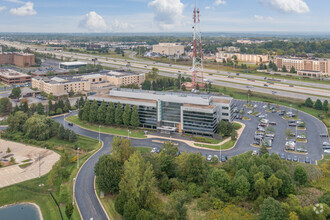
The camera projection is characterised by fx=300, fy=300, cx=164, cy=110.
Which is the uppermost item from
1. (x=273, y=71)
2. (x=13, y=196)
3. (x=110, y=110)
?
(x=273, y=71)

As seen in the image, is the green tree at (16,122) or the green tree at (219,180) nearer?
the green tree at (219,180)

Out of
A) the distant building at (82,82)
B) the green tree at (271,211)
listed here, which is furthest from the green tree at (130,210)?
the distant building at (82,82)

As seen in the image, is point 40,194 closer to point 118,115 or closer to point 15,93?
point 118,115

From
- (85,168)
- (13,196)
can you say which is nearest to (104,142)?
(85,168)

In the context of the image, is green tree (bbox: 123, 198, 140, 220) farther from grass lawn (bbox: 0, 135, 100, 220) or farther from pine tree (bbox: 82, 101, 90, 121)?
pine tree (bbox: 82, 101, 90, 121)

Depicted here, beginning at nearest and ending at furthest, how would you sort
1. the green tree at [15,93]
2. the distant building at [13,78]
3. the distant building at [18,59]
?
the green tree at [15,93], the distant building at [13,78], the distant building at [18,59]

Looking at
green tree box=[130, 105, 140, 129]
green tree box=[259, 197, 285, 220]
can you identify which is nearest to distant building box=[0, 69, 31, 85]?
green tree box=[130, 105, 140, 129]

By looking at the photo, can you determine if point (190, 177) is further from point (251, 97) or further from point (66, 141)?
point (251, 97)

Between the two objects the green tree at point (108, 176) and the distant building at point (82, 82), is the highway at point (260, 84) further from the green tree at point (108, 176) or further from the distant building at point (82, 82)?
the green tree at point (108, 176)
